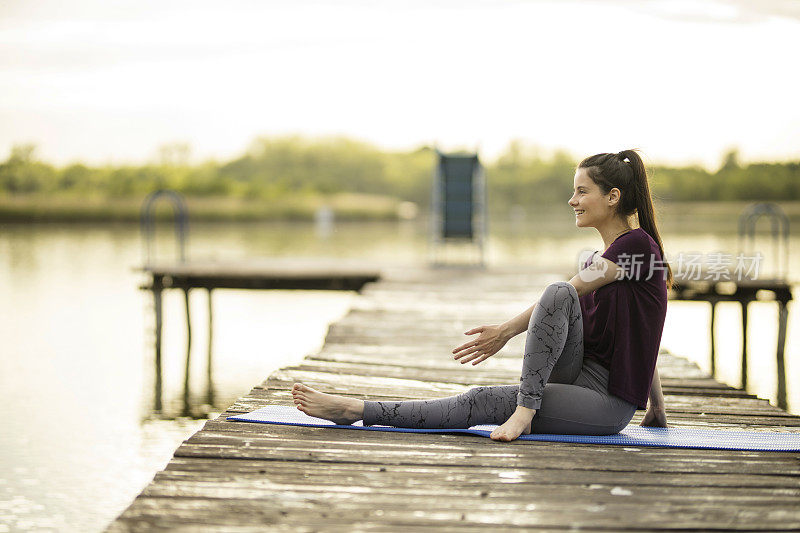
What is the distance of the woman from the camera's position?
2.34m

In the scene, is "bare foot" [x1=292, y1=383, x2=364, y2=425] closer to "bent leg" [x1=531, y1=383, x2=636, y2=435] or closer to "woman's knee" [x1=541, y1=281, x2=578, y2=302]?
"bent leg" [x1=531, y1=383, x2=636, y2=435]

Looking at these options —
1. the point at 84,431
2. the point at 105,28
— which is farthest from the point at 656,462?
the point at 105,28

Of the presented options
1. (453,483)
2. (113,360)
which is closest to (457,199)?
(113,360)

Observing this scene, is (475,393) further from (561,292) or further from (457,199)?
(457,199)

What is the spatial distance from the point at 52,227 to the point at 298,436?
33.7 metres

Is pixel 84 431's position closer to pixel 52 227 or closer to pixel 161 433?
pixel 161 433

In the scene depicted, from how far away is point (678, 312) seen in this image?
1231 cm

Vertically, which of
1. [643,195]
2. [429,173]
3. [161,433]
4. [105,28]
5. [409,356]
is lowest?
[161,433]

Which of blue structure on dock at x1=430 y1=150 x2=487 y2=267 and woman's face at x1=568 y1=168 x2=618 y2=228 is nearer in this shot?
woman's face at x1=568 y1=168 x2=618 y2=228

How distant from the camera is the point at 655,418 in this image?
8.70ft

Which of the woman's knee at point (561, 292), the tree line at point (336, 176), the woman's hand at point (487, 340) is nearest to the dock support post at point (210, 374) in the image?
the woman's hand at point (487, 340)

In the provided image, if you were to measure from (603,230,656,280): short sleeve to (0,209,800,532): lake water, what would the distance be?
983mm

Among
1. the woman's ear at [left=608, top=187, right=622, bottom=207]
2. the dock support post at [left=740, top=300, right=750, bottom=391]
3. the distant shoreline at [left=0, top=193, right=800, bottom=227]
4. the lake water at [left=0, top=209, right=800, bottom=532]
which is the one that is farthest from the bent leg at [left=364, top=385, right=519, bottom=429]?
the distant shoreline at [left=0, top=193, right=800, bottom=227]

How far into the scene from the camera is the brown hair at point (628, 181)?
7.98ft
